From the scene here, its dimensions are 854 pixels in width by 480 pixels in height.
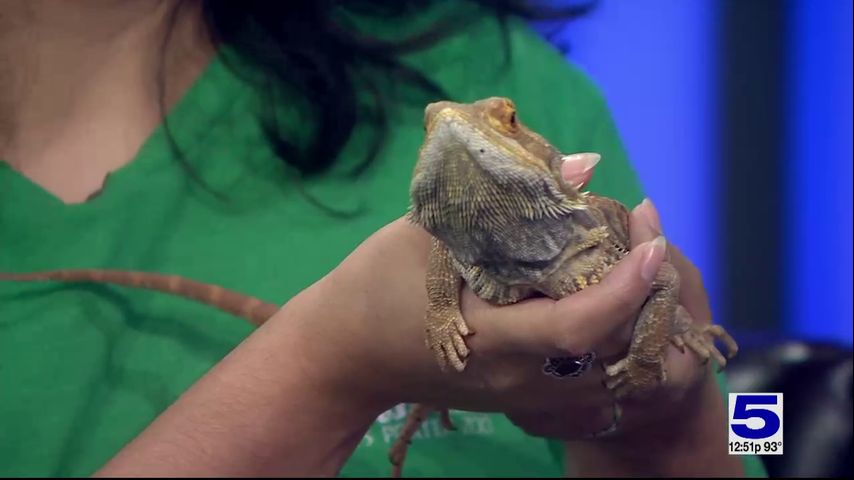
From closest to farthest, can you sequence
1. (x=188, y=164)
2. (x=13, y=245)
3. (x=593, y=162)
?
(x=593, y=162) → (x=13, y=245) → (x=188, y=164)

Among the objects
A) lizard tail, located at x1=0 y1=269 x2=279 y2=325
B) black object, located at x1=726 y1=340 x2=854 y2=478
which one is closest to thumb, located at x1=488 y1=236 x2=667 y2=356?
lizard tail, located at x1=0 y1=269 x2=279 y2=325

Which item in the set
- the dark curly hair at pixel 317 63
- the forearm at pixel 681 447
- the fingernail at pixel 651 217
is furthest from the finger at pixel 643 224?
the dark curly hair at pixel 317 63

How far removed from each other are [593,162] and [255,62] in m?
0.52

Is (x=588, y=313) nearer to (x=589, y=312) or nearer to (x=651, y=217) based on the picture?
(x=589, y=312)

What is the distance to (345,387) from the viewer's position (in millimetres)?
1016

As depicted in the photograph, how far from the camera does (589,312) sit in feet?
2.70

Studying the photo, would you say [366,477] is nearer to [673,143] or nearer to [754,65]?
[673,143]

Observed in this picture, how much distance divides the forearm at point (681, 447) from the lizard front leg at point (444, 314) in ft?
1.04

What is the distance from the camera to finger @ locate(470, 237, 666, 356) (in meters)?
0.83

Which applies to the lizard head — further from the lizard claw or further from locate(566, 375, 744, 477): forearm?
locate(566, 375, 744, 477): forearm

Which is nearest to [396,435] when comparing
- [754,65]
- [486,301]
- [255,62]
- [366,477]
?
[366,477]

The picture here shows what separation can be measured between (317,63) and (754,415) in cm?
70

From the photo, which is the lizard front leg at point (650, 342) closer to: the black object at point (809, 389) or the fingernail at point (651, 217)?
the fingernail at point (651, 217)

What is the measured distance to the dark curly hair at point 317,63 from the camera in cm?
112
